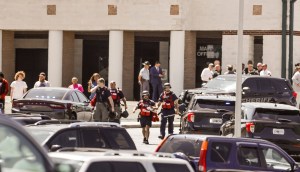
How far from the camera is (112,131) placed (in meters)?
16.5

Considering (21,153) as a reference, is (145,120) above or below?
below

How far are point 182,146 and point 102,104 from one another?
41.8ft

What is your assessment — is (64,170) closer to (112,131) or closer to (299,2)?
(112,131)

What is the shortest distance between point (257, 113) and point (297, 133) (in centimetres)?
105

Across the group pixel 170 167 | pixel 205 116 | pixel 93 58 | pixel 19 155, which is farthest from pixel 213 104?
pixel 93 58

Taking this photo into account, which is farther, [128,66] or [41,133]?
[128,66]

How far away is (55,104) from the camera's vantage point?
3084cm

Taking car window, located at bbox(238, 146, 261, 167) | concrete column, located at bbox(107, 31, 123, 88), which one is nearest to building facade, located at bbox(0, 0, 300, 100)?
concrete column, located at bbox(107, 31, 123, 88)

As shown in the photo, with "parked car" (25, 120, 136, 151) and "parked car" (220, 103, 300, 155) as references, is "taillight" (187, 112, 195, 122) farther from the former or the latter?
"parked car" (25, 120, 136, 151)

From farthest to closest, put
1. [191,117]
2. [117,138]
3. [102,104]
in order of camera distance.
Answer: [102,104], [191,117], [117,138]

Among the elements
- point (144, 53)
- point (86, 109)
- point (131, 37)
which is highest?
point (131, 37)

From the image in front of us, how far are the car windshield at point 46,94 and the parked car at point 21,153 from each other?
24.3 metres

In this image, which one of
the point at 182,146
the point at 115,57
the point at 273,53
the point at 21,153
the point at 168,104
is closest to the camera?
the point at 21,153

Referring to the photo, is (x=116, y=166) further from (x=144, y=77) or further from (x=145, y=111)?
(x=144, y=77)
